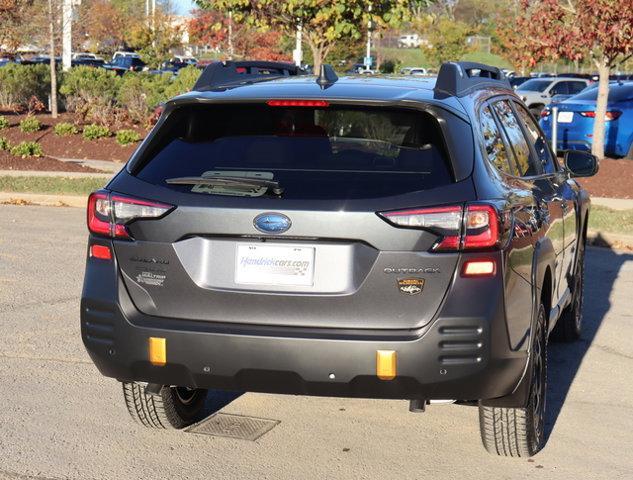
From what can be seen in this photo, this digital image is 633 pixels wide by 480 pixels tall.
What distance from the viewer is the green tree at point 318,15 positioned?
823 inches

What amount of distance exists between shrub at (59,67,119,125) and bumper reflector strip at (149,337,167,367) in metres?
19.5


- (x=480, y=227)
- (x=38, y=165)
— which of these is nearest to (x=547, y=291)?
(x=480, y=227)

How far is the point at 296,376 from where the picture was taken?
15.3 feet

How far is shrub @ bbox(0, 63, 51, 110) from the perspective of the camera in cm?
2867

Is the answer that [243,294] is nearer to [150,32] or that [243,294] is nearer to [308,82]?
[308,82]

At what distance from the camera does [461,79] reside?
5398 millimetres

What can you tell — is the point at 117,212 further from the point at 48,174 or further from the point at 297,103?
the point at 48,174

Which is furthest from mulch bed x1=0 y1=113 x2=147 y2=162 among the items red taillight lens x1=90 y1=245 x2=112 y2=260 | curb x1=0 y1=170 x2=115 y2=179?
red taillight lens x1=90 y1=245 x2=112 y2=260

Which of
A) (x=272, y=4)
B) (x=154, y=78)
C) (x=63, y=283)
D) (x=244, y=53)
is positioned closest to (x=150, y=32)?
(x=244, y=53)

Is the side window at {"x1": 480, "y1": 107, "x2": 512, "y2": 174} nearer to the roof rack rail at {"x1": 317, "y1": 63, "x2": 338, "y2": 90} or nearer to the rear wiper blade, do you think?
the roof rack rail at {"x1": 317, "y1": 63, "x2": 338, "y2": 90}

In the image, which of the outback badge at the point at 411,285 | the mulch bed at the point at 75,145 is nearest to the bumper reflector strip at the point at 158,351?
the outback badge at the point at 411,285

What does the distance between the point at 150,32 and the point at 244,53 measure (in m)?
19.0

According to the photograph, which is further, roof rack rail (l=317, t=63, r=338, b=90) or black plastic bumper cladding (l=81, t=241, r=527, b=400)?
roof rack rail (l=317, t=63, r=338, b=90)

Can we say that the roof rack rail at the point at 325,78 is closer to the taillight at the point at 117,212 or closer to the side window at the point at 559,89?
the taillight at the point at 117,212
